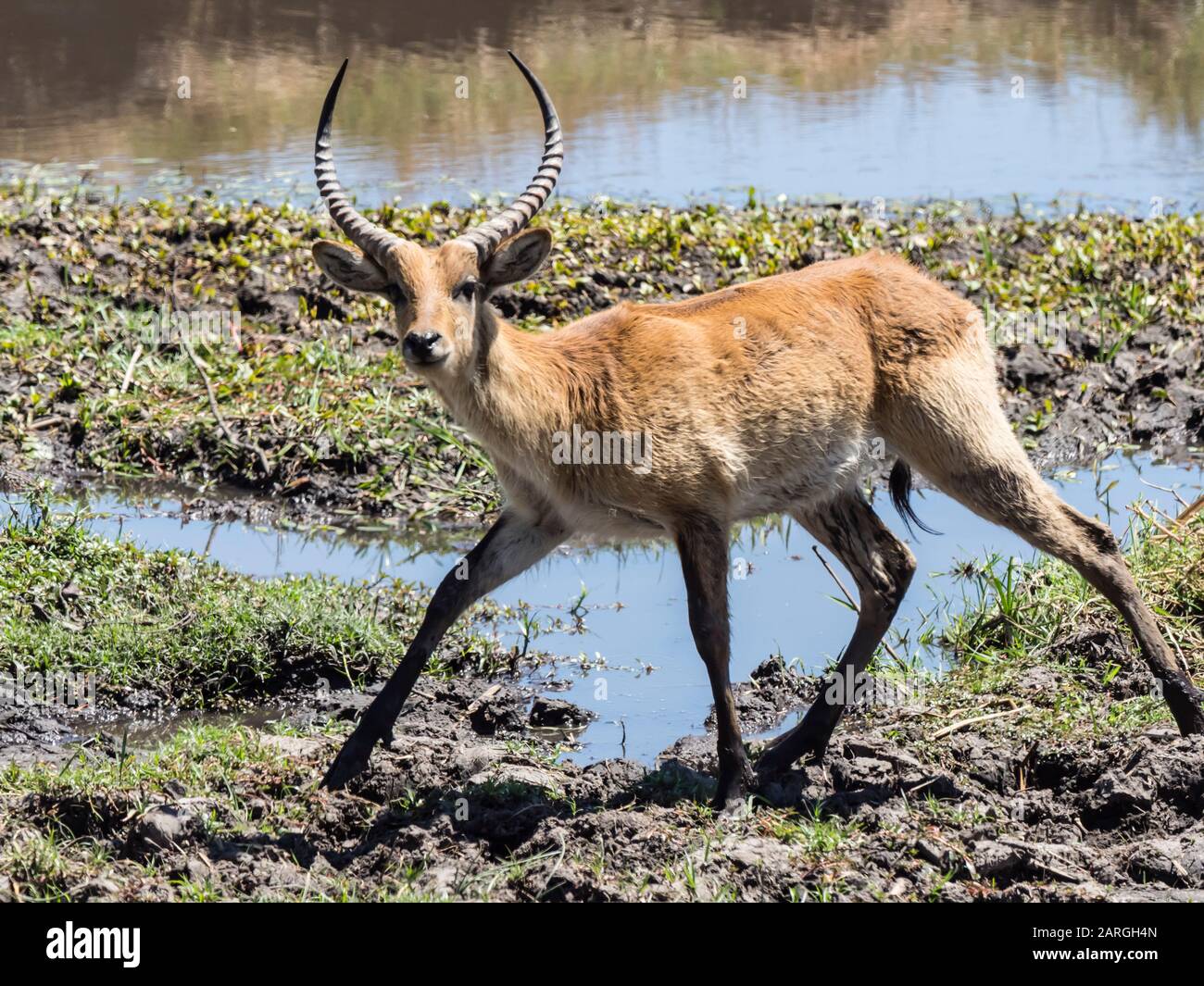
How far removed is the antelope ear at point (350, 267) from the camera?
559cm

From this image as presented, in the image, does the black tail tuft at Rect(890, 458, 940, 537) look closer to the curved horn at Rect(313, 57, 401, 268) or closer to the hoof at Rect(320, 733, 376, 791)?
the curved horn at Rect(313, 57, 401, 268)

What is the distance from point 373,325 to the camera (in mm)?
10023

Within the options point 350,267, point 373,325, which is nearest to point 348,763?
point 350,267

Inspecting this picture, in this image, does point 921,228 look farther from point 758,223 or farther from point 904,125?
point 904,125

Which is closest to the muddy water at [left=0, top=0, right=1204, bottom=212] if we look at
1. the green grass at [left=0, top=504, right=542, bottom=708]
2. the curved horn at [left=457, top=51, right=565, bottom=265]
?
the green grass at [left=0, top=504, right=542, bottom=708]

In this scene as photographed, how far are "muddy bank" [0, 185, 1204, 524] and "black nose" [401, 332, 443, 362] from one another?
3.25 meters

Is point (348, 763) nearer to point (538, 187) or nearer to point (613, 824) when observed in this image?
point (613, 824)

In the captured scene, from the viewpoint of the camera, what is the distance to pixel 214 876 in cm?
477

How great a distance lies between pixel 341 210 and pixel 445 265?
0.43m

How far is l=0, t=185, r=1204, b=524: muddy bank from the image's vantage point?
878cm

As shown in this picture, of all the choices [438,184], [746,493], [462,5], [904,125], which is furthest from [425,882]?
[462,5]

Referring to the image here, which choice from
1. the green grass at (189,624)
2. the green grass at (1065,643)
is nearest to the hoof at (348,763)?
Answer: the green grass at (189,624)

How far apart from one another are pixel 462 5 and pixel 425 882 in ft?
53.7

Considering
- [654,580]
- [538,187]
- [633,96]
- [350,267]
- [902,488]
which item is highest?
[633,96]
